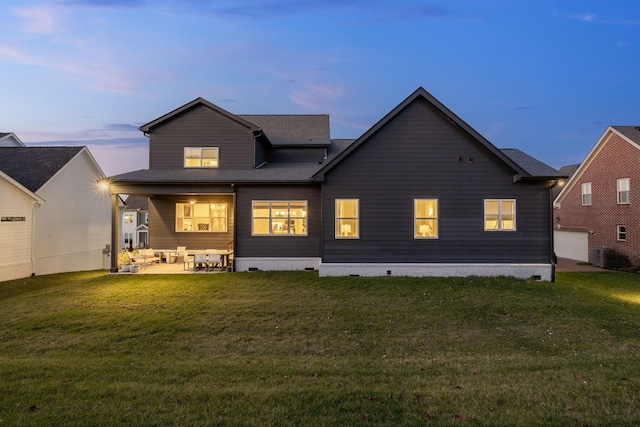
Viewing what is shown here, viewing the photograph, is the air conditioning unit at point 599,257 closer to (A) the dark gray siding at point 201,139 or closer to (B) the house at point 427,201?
(B) the house at point 427,201

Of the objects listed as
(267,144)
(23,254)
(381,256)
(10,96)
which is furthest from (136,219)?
(10,96)

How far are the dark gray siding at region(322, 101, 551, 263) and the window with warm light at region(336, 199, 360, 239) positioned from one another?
9.0 inches

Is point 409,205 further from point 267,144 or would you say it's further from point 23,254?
point 23,254

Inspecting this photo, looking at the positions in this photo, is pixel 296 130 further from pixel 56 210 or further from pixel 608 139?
pixel 608 139

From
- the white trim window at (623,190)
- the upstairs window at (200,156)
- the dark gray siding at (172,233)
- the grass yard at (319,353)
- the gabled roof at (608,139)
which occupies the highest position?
the gabled roof at (608,139)

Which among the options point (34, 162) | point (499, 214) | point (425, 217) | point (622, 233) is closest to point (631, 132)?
point (622, 233)

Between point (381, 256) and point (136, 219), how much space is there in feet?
153

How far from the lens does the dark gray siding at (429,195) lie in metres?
14.0

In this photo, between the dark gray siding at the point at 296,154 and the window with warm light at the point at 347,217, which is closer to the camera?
the window with warm light at the point at 347,217

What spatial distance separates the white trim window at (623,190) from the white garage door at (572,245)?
3782 millimetres

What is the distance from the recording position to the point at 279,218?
1541 centimetres

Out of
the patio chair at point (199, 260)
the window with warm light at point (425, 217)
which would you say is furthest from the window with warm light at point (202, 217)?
the window with warm light at point (425, 217)

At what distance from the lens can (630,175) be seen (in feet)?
66.2

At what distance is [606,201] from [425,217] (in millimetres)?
15978
